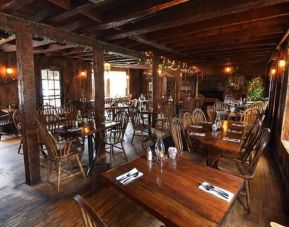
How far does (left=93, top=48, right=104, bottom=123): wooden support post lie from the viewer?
4086 millimetres

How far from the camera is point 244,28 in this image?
11.6ft

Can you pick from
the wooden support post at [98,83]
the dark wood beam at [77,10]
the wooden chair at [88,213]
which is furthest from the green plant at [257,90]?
the wooden chair at [88,213]

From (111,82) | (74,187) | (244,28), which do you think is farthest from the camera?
(111,82)

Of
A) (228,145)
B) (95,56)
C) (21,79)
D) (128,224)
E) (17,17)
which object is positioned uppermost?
(17,17)

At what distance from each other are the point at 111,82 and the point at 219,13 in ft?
28.8

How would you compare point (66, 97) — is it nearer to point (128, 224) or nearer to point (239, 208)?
point (128, 224)

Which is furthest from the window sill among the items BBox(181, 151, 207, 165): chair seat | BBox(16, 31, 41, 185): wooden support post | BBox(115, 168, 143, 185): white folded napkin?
BBox(16, 31, 41, 185): wooden support post

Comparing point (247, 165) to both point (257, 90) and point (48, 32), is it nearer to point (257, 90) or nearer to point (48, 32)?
point (48, 32)

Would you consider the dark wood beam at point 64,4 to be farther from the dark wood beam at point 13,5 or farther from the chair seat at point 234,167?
the chair seat at point 234,167

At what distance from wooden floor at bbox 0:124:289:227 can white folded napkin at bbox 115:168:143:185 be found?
805mm

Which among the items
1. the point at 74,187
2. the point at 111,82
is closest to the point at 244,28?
the point at 74,187

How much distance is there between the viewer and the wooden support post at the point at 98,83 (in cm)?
409

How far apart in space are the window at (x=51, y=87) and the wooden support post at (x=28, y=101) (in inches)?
188

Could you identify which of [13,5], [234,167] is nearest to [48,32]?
[13,5]
